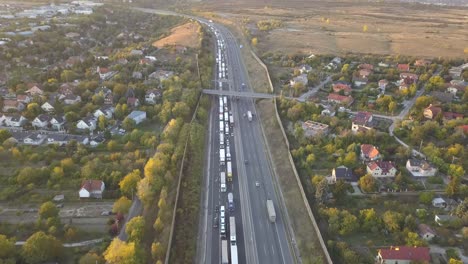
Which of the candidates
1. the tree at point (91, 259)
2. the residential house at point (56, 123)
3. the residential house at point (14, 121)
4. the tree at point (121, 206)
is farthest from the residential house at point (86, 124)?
the tree at point (91, 259)

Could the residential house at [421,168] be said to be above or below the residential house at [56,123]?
above

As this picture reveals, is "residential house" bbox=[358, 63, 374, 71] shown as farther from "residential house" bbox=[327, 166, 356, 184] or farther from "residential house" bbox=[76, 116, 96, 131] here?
"residential house" bbox=[76, 116, 96, 131]

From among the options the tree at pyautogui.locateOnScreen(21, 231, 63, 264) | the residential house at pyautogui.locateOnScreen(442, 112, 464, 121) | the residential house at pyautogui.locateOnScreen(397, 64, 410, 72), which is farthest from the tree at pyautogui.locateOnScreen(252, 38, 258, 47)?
the tree at pyautogui.locateOnScreen(21, 231, 63, 264)

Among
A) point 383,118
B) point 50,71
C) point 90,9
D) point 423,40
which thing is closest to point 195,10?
point 90,9

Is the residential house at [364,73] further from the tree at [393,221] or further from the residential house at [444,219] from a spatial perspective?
the tree at [393,221]

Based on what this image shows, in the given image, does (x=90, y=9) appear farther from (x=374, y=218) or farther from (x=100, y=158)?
(x=374, y=218)

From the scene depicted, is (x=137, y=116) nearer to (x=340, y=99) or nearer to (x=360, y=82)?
(x=340, y=99)

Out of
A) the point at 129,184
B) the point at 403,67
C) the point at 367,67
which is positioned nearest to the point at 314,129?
the point at 129,184
